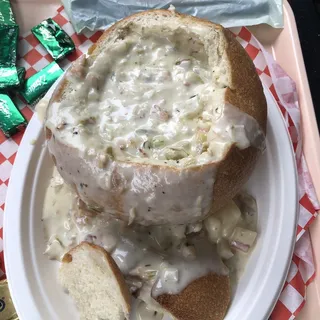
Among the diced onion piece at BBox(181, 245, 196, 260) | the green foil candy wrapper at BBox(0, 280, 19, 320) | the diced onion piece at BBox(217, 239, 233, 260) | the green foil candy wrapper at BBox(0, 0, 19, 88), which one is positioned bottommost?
the diced onion piece at BBox(217, 239, 233, 260)

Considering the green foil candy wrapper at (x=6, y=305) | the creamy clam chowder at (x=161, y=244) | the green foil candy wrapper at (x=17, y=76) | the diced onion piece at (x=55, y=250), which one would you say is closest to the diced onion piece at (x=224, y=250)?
the creamy clam chowder at (x=161, y=244)

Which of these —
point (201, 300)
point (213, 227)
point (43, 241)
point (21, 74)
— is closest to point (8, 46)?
point (21, 74)

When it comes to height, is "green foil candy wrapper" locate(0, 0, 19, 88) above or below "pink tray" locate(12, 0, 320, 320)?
above

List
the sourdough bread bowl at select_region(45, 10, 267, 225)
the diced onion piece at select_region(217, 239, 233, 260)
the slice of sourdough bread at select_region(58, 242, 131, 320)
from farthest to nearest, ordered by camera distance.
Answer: the diced onion piece at select_region(217, 239, 233, 260) → the slice of sourdough bread at select_region(58, 242, 131, 320) → the sourdough bread bowl at select_region(45, 10, 267, 225)

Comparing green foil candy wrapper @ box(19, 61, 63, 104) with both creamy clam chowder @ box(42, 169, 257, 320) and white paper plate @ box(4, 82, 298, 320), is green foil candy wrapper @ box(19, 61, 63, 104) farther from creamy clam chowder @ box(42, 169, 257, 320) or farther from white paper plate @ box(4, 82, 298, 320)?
creamy clam chowder @ box(42, 169, 257, 320)

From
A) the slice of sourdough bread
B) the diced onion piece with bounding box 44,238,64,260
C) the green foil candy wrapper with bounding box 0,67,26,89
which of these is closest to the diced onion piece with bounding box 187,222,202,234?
the slice of sourdough bread

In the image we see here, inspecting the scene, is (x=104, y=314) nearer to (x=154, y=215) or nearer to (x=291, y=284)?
(x=154, y=215)

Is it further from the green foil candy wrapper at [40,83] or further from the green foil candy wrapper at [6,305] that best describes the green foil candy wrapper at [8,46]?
the green foil candy wrapper at [6,305]
